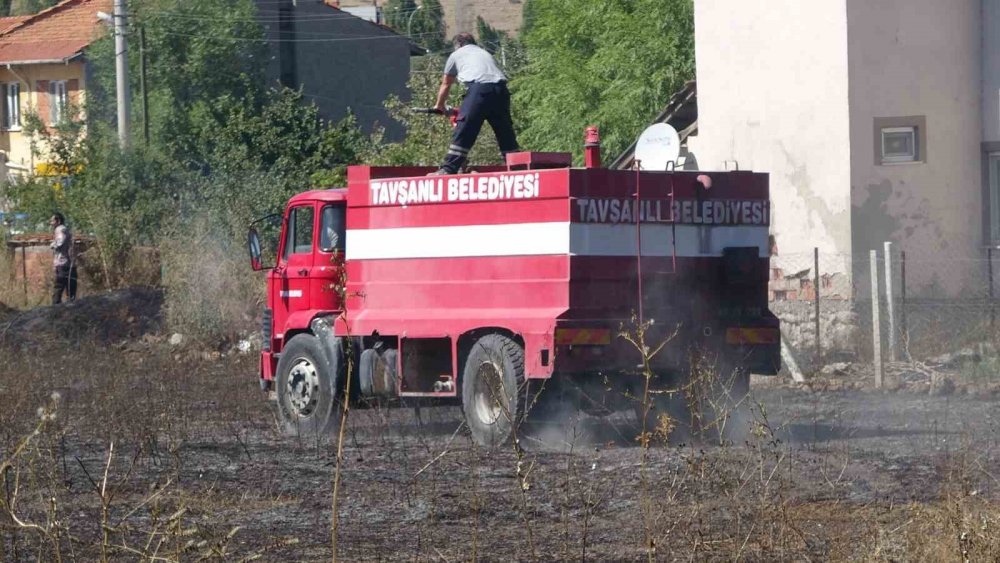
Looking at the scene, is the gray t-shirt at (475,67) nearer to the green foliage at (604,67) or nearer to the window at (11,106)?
the green foliage at (604,67)

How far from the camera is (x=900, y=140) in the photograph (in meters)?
19.1

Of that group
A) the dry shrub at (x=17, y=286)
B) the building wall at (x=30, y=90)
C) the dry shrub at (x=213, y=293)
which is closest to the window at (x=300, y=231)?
the dry shrub at (x=213, y=293)

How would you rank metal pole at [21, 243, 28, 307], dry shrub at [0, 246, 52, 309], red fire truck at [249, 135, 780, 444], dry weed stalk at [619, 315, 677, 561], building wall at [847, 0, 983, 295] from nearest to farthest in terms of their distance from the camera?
dry weed stalk at [619, 315, 677, 561] < red fire truck at [249, 135, 780, 444] < building wall at [847, 0, 983, 295] < dry shrub at [0, 246, 52, 309] < metal pole at [21, 243, 28, 307]

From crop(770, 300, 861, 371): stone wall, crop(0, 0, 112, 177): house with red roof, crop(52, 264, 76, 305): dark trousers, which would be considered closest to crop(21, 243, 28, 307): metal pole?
crop(52, 264, 76, 305): dark trousers

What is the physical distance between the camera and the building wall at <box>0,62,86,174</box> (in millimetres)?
50906

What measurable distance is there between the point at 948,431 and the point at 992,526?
5681 millimetres

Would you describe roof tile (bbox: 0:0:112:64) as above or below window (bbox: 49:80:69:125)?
above

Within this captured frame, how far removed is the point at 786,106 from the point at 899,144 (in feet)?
4.92

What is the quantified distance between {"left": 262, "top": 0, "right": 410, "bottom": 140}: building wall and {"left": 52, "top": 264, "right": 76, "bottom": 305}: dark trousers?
70.3ft

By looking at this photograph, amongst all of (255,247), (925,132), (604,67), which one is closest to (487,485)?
(255,247)

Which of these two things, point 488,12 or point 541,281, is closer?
point 541,281

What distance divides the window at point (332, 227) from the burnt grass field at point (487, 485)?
1625mm

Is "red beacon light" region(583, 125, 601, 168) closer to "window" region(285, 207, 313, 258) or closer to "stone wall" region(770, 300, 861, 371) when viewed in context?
"window" region(285, 207, 313, 258)

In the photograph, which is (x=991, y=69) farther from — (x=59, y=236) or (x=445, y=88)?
A: (x=59, y=236)
